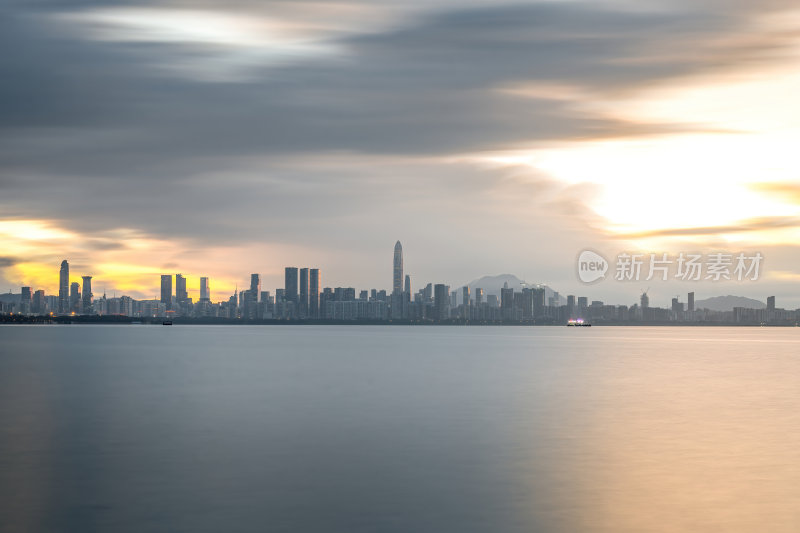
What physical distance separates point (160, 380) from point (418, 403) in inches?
1306

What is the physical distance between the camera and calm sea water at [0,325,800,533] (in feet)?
83.0

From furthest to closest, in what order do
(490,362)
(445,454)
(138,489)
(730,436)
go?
(490,362), (730,436), (445,454), (138,489)

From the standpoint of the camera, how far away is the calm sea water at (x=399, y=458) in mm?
25297

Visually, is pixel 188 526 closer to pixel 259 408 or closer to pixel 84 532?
pixel 84 532

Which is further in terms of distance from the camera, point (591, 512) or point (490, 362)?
point (490, 362)

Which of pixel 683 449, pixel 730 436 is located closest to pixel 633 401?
pixel 730 436

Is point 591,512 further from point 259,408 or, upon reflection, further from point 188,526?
point 259,408

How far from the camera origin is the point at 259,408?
57.0m

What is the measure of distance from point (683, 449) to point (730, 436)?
608 centimetres

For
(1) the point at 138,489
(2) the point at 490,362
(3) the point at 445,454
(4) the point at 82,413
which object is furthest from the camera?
(2) the point at 490,362

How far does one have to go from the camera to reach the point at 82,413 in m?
54.4

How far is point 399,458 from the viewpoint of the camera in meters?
36.2

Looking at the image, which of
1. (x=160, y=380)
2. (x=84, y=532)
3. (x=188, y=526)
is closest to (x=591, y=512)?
(x=188, y=526)

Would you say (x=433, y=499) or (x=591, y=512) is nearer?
(x=591, y=512)
